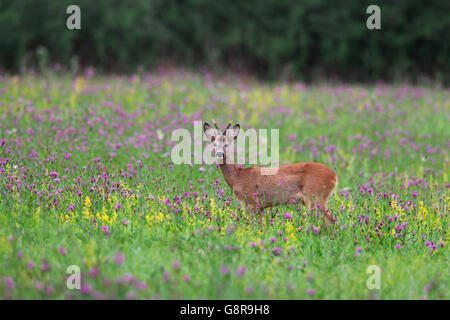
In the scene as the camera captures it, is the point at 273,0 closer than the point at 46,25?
No

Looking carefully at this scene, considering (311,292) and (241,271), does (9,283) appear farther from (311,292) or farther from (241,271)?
(311,292)

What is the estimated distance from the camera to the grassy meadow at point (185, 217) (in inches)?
176

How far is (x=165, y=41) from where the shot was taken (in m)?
20.3

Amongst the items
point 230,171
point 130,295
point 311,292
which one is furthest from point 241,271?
point 230,171

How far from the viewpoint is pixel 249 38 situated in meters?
20.6

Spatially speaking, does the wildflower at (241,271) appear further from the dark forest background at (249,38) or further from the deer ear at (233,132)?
the dark forest background at (249,38)

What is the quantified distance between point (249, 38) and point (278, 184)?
15.1 meters

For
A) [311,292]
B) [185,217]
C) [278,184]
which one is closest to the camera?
[311,292]

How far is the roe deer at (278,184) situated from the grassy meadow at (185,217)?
0.19m

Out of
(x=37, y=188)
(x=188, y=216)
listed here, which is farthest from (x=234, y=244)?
(x=37, y=188)

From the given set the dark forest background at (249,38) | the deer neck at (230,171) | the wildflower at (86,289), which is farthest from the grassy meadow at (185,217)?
the dark forest background at (249,38)

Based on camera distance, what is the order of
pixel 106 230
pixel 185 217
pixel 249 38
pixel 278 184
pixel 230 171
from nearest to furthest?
pixel 106 230 < pixel 185 217 < pixel 278 184 < pixel 230 171 < pixel 249 38

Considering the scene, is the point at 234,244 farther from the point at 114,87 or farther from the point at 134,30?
the point at 134,30

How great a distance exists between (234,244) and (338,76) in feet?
57.9
